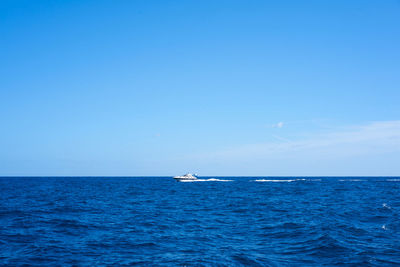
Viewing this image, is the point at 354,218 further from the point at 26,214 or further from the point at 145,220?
the point at 26,214

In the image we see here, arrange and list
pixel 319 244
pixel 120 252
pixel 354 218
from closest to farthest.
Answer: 1. pixel 120 252
2. pixel 319 244
3. pixel 354 218

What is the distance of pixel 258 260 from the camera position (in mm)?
16891

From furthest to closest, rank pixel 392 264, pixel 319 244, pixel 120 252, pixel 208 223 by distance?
pixel 208 223 → pixel 319 244 → pixel 120 252 → pixel 392 264

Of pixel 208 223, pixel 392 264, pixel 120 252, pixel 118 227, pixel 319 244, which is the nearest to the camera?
pixel 392 264

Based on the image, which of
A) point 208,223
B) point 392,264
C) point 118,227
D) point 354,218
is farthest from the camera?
point 354,218

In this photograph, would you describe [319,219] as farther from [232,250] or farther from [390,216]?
[232,250]

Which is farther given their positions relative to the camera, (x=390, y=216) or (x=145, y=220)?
(x=390, y=216)

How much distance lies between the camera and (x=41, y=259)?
16719 millimetres

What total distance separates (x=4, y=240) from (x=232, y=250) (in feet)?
53.7

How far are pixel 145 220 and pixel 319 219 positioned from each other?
59.9 ft

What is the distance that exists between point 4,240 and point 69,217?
1074 cm

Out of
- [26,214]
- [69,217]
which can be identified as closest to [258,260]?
[69,217]

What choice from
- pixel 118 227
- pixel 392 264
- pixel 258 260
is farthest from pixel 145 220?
pixel 392 264

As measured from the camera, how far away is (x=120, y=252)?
18.2 meters
